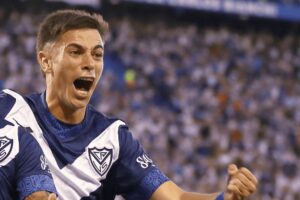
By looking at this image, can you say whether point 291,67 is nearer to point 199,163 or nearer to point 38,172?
point 199,163

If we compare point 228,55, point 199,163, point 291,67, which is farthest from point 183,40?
point 199,163

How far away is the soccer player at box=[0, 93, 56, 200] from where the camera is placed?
136 inches

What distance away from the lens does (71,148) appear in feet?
13.1

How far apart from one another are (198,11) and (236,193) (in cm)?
1978

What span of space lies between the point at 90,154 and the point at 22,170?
581mm

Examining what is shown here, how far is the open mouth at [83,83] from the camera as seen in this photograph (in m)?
3.97

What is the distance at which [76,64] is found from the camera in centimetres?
397

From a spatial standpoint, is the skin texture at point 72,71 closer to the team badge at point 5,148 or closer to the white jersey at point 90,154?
the white jersey at point 90,154

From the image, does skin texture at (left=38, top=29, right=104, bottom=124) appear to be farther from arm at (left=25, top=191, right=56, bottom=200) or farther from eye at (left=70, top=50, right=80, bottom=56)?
arm at (left=25, top=191, right=56, bottom=200)

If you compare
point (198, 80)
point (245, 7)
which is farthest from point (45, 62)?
point (245, 7)

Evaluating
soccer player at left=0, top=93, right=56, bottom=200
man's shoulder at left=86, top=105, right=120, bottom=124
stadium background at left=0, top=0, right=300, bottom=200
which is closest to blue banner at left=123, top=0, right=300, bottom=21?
stadium background at left=0, top=0, right=300, bottom=200

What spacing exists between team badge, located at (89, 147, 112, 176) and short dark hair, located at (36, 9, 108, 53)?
1.95 feet

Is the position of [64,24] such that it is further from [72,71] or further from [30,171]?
[30,171]

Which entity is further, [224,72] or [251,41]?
[251,41]
